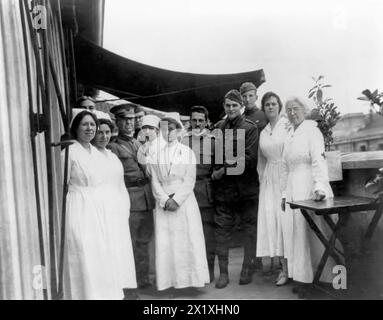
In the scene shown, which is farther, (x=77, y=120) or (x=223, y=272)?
(x=223, y=272)

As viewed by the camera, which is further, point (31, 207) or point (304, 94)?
point (304, 94)

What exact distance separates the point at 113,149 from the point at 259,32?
43.7 inches

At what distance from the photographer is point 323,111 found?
2.75 metres

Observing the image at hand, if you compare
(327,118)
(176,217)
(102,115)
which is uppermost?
(102,115)

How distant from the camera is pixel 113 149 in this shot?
276cm

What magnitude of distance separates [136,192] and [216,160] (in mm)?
550

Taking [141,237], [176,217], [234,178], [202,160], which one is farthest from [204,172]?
[141,237]

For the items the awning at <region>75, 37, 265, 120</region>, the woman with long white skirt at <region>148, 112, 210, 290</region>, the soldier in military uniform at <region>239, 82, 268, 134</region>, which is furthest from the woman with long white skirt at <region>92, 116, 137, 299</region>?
the soldier in military uniform at <region>239, 82, 268, 134</region>

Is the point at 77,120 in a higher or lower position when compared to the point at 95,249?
Result: higher

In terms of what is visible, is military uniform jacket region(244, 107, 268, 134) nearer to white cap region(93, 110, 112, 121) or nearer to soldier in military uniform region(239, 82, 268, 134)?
soldier in military uniform region(239, 82, 268, 134)

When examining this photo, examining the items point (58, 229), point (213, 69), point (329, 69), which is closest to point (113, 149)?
point (58, 229)

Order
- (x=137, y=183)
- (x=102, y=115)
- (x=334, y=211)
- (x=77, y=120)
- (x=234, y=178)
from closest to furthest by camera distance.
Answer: (x=334, y=211), (x=77, y=120), (x=102, y=115), (x=137, y=183), (x=234, y=178)

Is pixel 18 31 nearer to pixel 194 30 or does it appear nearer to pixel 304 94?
pixel 194 30

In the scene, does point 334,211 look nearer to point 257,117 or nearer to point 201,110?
point 257,117
